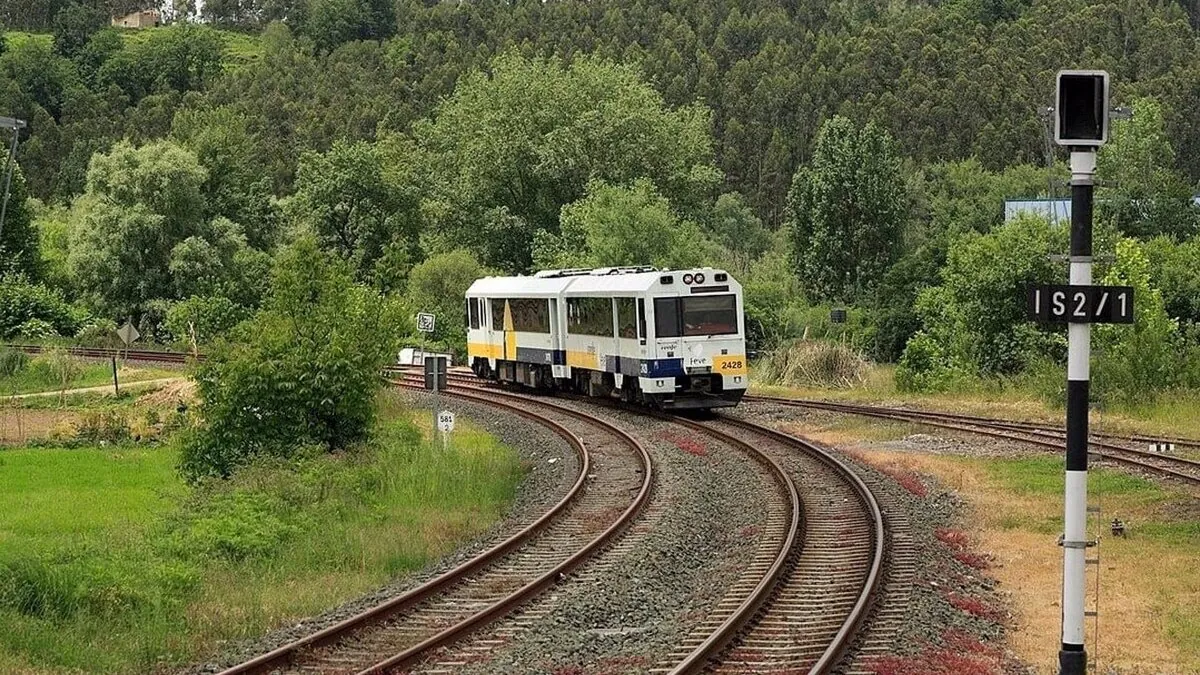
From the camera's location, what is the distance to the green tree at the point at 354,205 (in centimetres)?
7888

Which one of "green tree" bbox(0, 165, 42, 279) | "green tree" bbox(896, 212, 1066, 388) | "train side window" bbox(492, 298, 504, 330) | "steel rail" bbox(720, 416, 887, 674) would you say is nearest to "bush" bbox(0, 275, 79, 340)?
"green tree" bbox(0, 165, 42, 279)

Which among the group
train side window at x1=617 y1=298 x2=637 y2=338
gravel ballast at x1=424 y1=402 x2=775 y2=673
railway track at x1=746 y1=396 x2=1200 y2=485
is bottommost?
railway track at x1=746 y1=396 x2=1200 y2=485

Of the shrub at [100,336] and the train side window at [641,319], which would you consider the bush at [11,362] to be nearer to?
the shrub at [100,336]

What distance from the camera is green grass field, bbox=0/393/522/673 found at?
1388 cm

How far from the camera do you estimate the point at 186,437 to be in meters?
26.9

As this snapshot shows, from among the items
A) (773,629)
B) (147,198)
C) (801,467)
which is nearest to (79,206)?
(147,198)

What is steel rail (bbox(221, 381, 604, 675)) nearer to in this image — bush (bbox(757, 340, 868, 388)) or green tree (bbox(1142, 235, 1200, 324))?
bush (bbox(757, 340, 868, 388))

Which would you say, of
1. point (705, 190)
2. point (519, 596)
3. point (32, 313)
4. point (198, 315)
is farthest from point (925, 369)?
point (32, 313)

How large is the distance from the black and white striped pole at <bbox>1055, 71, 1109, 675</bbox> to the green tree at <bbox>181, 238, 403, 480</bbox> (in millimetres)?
16745

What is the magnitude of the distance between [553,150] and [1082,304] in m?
59.8

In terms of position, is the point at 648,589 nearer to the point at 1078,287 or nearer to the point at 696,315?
the point at 1078,287

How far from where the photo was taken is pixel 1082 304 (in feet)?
34.9

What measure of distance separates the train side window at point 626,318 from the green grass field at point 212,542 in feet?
14.4

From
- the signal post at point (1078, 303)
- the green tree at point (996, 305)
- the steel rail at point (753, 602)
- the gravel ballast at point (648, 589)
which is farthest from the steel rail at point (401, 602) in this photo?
the green tree at point (996, 305)
